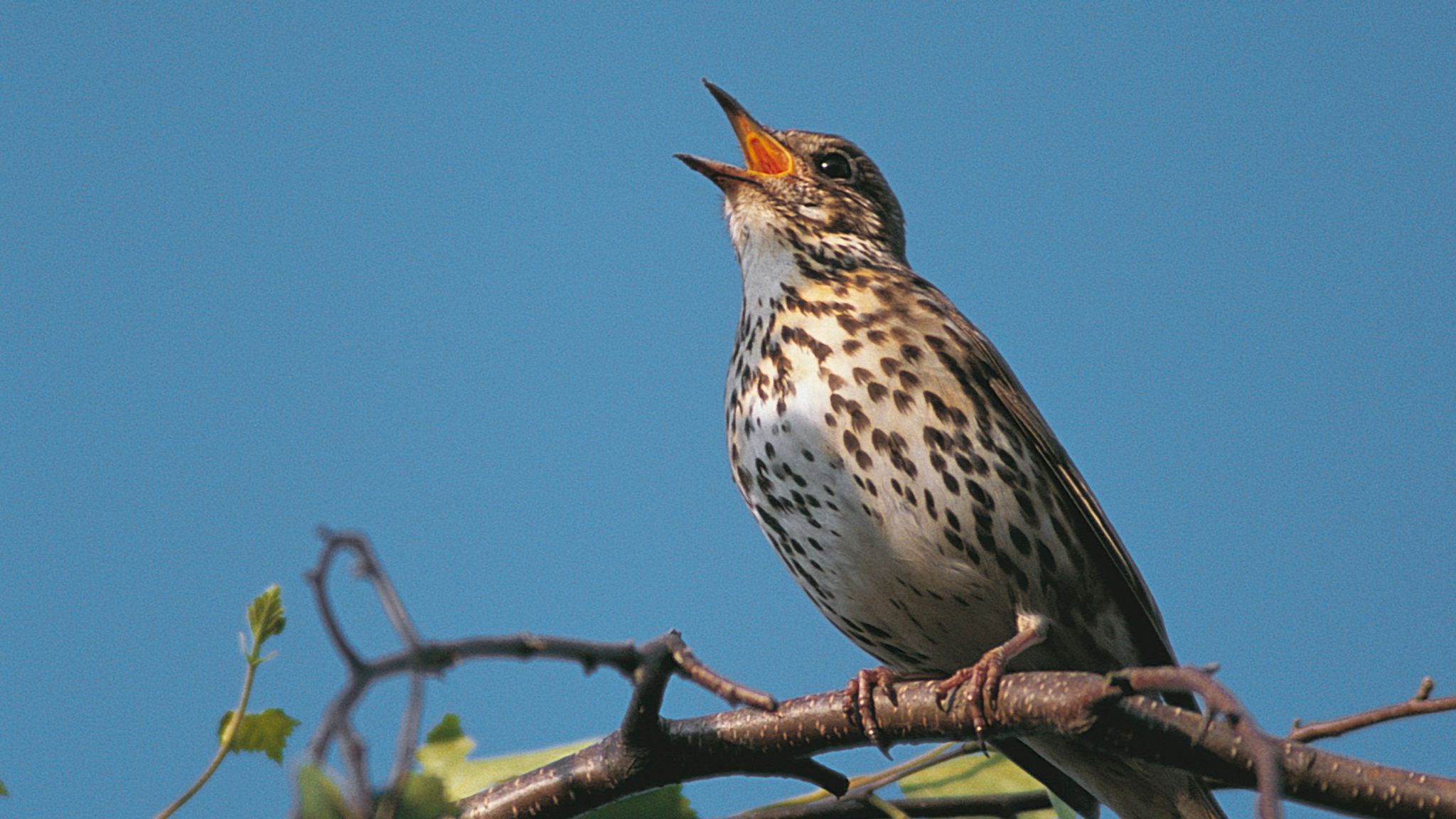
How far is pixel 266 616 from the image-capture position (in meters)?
2.70

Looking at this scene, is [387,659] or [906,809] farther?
[906,809]

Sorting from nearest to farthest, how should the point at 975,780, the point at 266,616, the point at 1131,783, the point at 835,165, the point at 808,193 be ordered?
the point at 266,616 < the point at 975,780 < the point at 1131,783 < the point at 808,193 < the point at 835,165

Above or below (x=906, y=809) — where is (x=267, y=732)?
above

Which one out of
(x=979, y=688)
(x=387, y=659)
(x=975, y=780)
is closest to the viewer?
(x=387, y=659)

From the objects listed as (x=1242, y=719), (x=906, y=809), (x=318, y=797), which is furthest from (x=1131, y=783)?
(x=318, y=797)

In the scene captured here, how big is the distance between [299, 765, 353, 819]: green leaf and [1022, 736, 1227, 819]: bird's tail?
346 centimetres

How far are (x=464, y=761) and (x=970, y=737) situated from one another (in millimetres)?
1425

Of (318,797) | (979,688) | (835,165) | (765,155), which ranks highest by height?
(765,155)

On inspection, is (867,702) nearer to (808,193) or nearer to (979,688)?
(979,688)

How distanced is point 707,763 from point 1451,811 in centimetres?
175

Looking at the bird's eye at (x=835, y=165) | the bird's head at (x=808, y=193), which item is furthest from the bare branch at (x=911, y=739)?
the bird's eye at (x=835, y=165)

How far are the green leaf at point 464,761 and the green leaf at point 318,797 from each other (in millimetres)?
1948

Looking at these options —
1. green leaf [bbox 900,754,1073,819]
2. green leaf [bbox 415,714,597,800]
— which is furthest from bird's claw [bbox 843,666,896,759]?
green leaf [bbox 415,714,597,800]

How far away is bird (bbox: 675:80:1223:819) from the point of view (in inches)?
189
